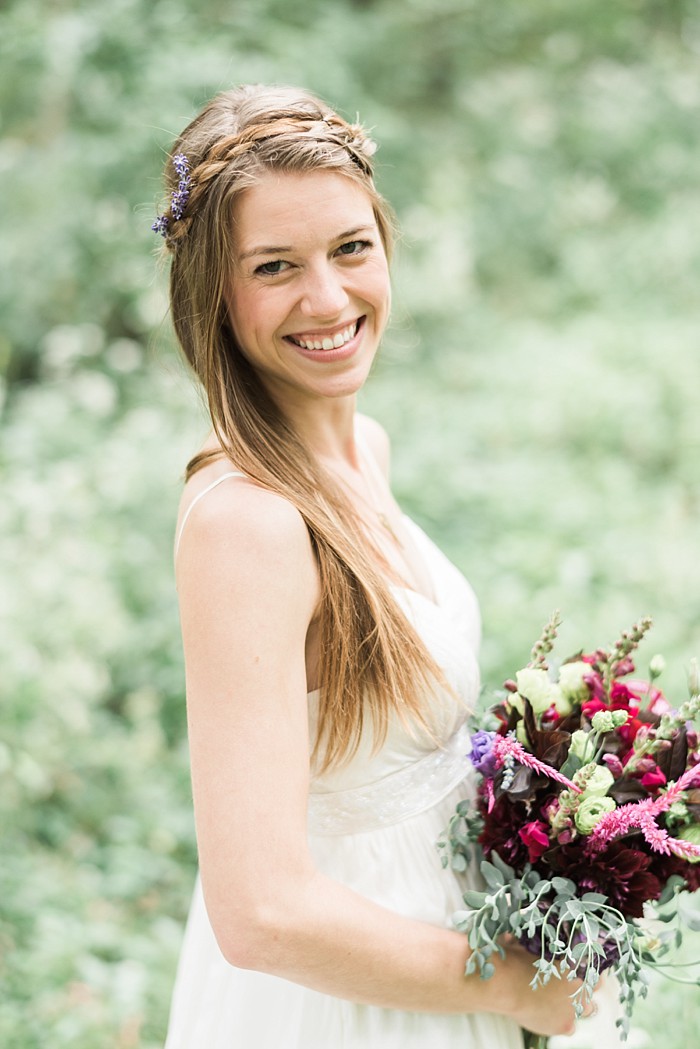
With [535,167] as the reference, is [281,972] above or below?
below

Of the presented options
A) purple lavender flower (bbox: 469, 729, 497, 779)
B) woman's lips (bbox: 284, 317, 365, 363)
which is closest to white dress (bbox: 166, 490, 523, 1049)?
purple lavender flower (bbox: 469, 729, 497, 779)

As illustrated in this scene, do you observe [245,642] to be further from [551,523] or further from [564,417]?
[564,417]

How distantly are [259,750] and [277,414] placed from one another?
0.67 meters

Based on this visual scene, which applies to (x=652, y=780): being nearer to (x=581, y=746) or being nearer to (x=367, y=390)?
(x=581, y=746)

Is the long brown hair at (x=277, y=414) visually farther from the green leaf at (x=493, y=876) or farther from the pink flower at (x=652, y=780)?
the pink flower at (x=652, y=780)

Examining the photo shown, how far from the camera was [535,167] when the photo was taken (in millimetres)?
8695

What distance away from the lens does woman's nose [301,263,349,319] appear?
5.31 feet

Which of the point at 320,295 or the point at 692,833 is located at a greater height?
the point at 320,295

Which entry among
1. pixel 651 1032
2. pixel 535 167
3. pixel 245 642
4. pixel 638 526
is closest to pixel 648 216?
pixel 535 167

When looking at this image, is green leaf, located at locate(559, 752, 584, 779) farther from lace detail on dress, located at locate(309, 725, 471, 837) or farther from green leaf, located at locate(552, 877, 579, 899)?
lace detail on dress, located at locate(309, 725, 471, 837)

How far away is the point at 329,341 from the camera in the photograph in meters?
1.70

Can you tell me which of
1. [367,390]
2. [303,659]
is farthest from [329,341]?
[367,390]

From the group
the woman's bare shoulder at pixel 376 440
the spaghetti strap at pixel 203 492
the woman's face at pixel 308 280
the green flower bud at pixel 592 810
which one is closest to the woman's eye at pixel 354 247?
the woman's face at pixel 308 280

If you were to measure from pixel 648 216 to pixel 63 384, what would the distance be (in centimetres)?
566
